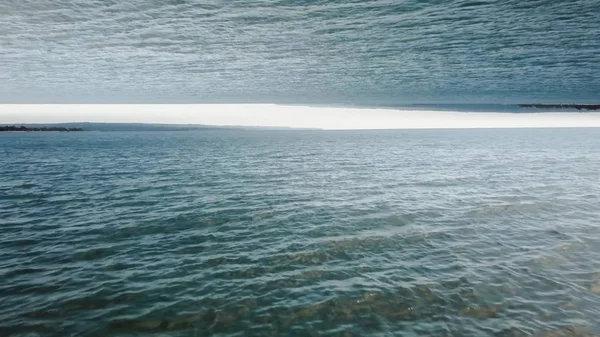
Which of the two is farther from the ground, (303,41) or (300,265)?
(303,41)

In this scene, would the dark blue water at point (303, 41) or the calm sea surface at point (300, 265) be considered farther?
the dark blue water at point (303, 41)

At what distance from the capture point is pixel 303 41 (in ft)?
55.7

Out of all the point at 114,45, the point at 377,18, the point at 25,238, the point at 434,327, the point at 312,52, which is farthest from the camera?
the point at 312,52

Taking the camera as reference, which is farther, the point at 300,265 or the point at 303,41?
the point at 303,41

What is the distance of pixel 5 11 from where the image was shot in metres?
12.5

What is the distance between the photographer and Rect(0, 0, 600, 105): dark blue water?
12469 mm

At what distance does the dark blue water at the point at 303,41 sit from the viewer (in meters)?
12.5

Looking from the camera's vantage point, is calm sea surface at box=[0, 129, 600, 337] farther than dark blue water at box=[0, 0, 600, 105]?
No

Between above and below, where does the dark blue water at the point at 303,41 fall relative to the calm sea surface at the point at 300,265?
above

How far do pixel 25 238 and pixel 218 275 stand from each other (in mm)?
10961

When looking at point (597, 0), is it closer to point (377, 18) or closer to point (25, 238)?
point (377, 18)

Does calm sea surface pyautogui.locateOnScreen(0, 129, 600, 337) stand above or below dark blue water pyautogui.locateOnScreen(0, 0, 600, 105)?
below

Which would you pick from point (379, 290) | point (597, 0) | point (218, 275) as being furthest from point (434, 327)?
point (597, 0)

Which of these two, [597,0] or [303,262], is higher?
[597,0]
